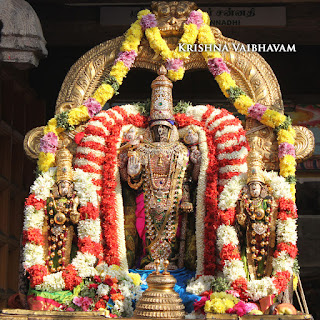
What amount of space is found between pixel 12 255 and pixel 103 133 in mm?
2799

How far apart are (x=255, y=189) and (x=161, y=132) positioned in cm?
138

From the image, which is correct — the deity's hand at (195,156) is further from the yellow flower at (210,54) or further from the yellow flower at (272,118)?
the yellow flower at (210,54)

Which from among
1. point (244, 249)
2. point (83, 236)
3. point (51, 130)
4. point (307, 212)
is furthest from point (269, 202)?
point (307, 212)

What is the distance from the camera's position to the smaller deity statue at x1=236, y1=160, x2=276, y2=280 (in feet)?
23.5

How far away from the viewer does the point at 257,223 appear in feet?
23.5

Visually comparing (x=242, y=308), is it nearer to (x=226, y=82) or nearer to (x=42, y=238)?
(x=42, y=238)

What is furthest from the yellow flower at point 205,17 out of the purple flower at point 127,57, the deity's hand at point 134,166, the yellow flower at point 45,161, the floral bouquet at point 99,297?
the floral bouquet at point 99,297

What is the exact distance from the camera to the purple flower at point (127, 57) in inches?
321

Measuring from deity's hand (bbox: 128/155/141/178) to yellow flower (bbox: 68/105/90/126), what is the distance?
0.84 meters

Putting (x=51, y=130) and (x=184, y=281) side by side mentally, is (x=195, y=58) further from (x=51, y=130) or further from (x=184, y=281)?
(x=184, y=281)

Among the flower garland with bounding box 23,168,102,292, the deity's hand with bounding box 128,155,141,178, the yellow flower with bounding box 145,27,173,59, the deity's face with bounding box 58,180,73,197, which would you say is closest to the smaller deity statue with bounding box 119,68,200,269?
the deity's hand with bounding box 128,155,141,178

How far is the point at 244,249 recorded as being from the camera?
24.1 ft

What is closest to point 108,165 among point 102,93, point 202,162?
point 102,93

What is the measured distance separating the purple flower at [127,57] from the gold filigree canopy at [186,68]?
144 millimetres
